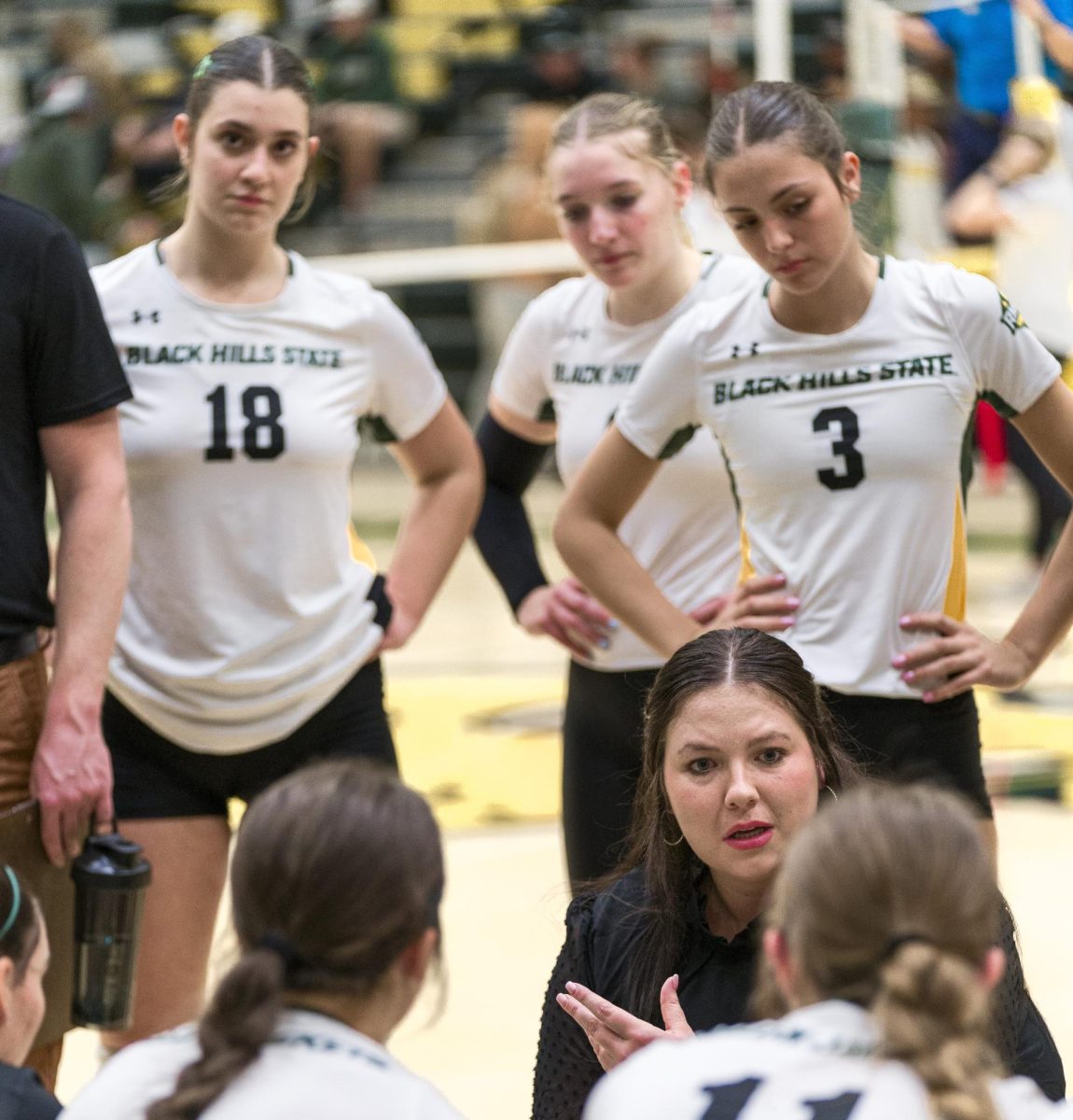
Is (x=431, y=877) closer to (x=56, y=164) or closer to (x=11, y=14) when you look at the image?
(x=56, y=164)

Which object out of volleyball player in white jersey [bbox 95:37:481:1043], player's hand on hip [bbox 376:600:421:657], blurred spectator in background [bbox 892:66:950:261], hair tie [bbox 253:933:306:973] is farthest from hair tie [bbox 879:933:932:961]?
blurred spectator in background [bbox 892:66:950:261]

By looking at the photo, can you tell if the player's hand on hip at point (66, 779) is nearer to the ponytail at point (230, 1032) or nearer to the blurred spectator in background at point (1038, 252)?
the ponytail at point (230, 1032)

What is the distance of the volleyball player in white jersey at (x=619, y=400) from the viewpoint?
3.51 m

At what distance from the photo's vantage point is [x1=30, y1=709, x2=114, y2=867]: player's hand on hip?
289 cm

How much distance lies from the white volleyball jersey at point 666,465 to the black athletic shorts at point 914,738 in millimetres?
539

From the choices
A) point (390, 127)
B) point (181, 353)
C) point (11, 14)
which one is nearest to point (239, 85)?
point (181, 353)

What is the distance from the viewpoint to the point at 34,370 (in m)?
2.92

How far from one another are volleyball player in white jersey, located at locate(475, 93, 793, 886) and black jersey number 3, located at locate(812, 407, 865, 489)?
0.46 meters

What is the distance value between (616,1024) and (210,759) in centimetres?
117

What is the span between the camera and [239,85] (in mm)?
3293

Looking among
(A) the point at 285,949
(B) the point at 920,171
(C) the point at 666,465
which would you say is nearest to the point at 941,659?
(C) the point at 666,465

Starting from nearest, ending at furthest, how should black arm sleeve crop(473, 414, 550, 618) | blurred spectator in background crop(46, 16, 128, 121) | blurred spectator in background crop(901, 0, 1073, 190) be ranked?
1. black arm sleeve crop(473, 414, 550, 618)
2. blurred spectator in background crop(901, 0, 1073, 190)
3. blurred spectator in background crop(46, 16, 128, 121)

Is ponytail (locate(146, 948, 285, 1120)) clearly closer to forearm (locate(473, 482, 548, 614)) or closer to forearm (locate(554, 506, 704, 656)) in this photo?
forearm (locate(554, 506, 704, 656))

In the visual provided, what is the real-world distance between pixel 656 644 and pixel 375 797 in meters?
1.48
